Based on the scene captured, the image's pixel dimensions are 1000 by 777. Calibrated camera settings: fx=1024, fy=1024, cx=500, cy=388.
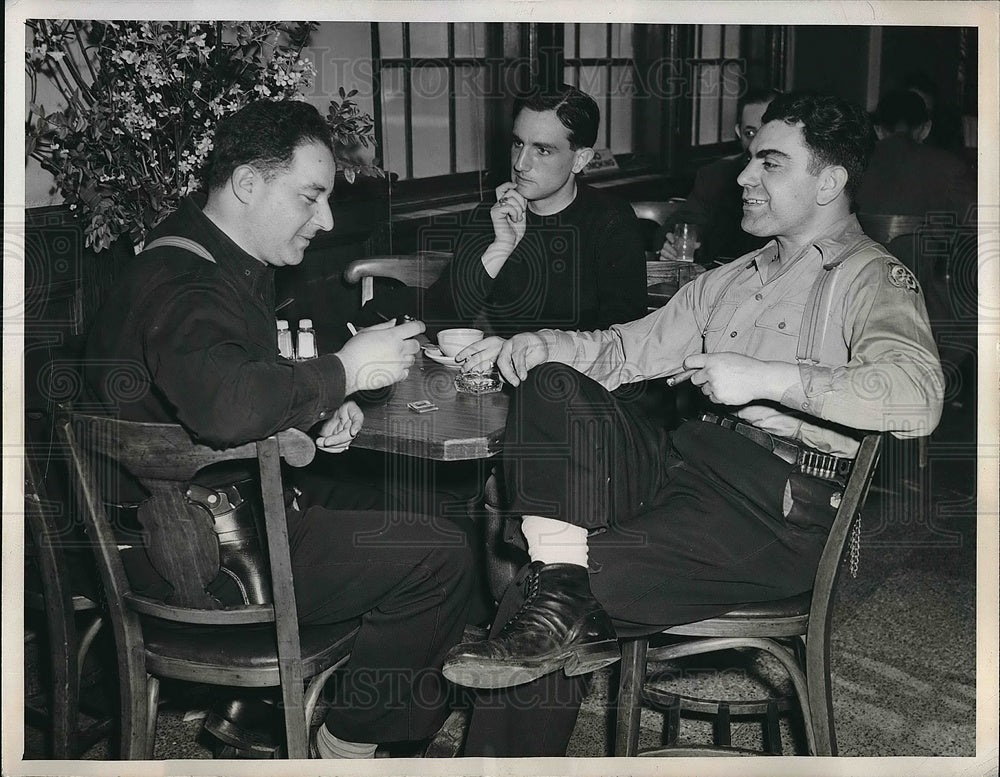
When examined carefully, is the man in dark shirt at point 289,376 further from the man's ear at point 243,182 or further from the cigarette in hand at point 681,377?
the cigarette in hand at point 681,377

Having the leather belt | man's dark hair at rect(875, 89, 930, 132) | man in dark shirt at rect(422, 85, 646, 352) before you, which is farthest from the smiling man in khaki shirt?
man's dark hair at rect(875, 89, 930, 132)

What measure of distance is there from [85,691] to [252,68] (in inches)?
64.9

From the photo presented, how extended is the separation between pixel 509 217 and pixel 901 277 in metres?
1.24

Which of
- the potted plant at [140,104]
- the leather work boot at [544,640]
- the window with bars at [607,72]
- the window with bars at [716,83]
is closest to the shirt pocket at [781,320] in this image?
the leather work boot at [544,640]

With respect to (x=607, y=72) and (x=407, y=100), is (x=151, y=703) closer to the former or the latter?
(x=407, y=100)

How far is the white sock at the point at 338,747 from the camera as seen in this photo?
2115mm

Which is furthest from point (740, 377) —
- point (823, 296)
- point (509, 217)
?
point (509, 217)

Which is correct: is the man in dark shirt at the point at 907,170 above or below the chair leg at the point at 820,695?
above

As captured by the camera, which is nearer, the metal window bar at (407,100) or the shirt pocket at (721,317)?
the shirt pocket at (721,317)

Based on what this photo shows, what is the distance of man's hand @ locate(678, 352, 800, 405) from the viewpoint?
6.61 ft

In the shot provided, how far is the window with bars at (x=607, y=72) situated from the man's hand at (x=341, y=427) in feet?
7.57

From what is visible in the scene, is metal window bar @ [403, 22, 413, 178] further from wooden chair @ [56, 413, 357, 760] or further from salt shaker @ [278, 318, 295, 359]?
wooden chair @ [56, 413, 357, 760]

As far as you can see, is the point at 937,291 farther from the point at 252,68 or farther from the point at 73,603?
the point at 73,603

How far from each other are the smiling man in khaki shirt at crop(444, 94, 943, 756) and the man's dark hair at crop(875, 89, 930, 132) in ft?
6.81
